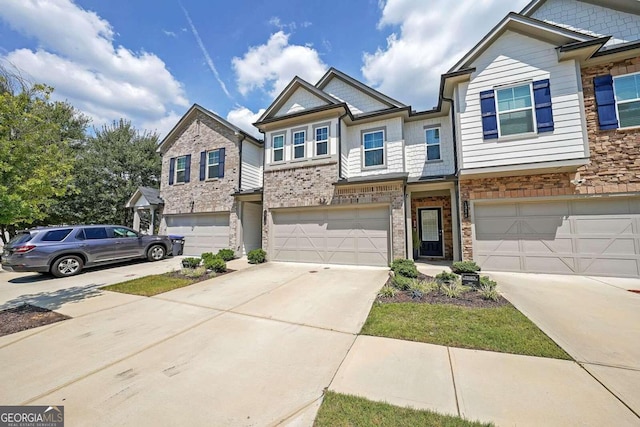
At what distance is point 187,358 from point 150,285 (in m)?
5.01

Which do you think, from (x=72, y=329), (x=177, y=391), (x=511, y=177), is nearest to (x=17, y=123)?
(x=72, y=329)

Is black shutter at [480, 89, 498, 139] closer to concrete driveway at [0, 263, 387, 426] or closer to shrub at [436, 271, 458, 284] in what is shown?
shrub at [436, 271, 458, 284]

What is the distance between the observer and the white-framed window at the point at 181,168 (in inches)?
578

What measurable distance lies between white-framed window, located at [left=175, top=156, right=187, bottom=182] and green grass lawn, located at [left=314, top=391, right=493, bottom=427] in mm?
15186

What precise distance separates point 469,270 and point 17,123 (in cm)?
1089

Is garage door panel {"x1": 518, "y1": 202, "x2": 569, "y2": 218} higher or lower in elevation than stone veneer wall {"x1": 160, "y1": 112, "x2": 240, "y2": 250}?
lower

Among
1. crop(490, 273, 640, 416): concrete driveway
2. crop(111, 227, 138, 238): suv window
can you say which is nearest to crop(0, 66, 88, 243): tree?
crop(111, 227, 138, 238): suv window

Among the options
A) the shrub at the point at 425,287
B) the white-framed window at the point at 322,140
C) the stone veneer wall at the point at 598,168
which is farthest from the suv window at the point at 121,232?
the stone veneer wall at the point at 598,168

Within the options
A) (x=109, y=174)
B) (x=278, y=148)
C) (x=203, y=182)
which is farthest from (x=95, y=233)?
(x=109, y=174)

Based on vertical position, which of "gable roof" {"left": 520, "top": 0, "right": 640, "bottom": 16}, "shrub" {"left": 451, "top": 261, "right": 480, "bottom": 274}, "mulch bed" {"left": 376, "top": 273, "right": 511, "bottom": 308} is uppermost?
"gable roof" {"left": 520, "top": 0, "right": 640, "bottom": 16}

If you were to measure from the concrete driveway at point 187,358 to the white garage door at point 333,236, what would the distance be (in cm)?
384

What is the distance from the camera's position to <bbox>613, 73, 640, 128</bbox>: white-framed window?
7.25 meters

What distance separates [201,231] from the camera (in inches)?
548

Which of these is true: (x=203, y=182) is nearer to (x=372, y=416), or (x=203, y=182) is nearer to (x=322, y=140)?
(x=322, y=140)
